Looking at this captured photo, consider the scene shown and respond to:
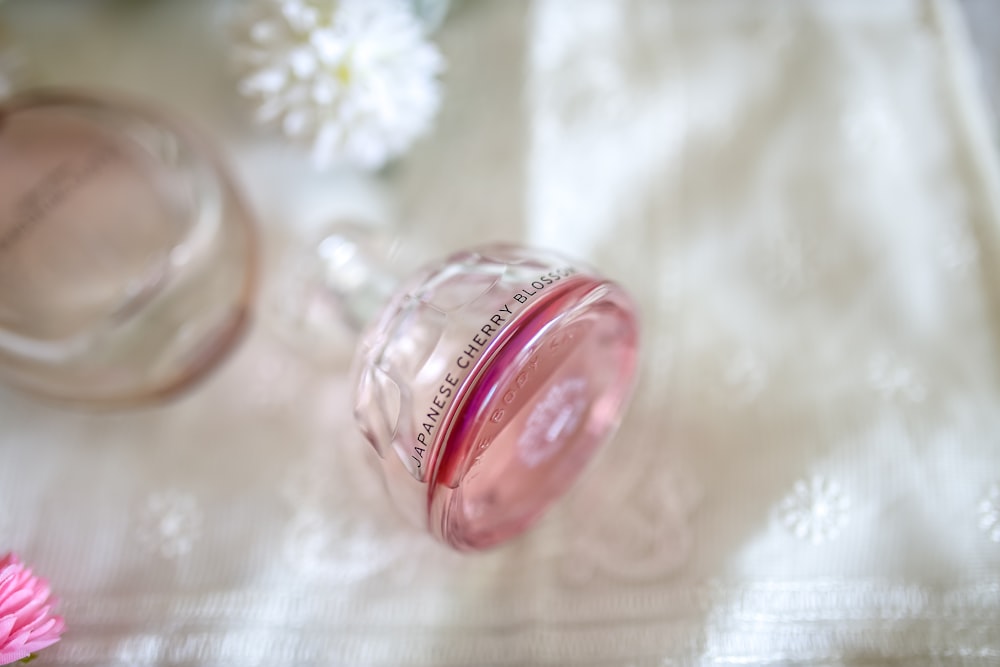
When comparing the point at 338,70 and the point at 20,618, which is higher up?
the point at 338,70

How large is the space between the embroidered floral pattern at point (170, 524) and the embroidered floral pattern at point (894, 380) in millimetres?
409

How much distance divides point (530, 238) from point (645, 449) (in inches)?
5.9

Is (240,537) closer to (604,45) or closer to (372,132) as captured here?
(372,132)

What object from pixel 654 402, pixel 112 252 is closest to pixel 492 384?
pixel 654 402

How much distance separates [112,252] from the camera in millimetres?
514

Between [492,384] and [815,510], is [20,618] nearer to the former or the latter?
[492,384]

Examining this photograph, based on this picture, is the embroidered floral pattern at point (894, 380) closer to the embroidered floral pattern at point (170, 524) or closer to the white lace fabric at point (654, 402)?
the white lace fabric at point (654, 402)

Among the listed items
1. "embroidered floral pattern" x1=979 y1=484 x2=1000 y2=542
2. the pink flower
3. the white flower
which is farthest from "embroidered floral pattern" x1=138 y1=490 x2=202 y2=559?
"embroidered floral pattern" x1=979 y1=484 x2=1000 y2=542

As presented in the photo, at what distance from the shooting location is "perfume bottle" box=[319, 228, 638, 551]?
360mm

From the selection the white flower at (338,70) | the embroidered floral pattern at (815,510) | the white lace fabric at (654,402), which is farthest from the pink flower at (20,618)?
the embroidered floral pattern at (815,510)

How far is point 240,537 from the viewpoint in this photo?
484 mm

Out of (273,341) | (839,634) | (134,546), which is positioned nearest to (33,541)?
(134,546)

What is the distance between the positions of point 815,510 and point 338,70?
0.37 metres

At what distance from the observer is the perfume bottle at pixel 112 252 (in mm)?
493
